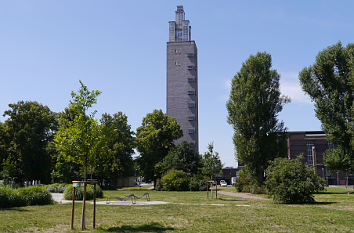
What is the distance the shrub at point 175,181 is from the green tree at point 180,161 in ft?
9.36

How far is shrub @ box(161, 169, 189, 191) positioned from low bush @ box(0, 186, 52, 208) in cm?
2523

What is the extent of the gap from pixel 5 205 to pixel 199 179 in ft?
96.0

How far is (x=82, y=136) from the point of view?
1112 centimetres

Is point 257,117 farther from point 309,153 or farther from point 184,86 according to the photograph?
point 309,153

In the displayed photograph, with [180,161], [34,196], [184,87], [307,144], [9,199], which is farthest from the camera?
[307,144]

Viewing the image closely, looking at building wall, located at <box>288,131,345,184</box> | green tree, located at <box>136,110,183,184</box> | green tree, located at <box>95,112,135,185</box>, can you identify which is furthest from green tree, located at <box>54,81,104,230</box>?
building wall, located at <box>288,131,345,184</box>

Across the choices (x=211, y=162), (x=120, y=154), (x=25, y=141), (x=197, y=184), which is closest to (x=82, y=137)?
(x=211, y=162)

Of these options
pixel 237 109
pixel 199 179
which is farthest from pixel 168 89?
pixel 237 109

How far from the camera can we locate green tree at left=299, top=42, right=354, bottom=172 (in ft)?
104

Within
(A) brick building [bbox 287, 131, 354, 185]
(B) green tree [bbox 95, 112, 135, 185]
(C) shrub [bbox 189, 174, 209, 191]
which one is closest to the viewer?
(C) shrub [bbox 189, 174, 209, 191]

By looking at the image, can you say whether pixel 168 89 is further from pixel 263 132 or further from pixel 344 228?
pixel 344 228

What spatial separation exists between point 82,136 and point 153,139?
134ft

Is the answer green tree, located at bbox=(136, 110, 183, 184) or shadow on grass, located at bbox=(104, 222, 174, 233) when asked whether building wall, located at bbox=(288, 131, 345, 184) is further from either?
shadow on grass, located at bbox=(104, 222, 174, 233)

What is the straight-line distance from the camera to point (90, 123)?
11539 mm
